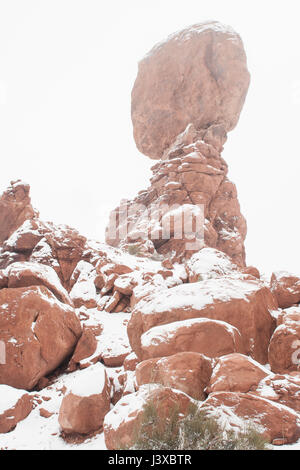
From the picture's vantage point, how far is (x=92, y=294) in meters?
11.7

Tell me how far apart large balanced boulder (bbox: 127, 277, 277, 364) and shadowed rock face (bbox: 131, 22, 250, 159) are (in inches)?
1002

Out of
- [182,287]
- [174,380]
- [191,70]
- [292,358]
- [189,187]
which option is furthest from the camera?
[191,70]

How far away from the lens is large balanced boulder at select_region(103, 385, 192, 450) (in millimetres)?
3207

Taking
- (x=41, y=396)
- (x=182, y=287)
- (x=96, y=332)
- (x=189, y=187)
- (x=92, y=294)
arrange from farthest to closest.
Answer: (x=189, y=187) < (x=92, y=294) < (x=96, y=332) < (x=182, y=287) < (x=41, y=396)

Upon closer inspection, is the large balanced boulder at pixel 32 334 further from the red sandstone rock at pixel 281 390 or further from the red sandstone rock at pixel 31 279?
the red sandstone rock at pixel 281 390

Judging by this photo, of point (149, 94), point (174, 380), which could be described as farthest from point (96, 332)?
point (149, 94)

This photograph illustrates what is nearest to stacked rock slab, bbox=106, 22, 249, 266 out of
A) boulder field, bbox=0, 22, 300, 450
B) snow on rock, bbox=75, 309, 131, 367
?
boulder field, bbox=0, 22, 300, 450

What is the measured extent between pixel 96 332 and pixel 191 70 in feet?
98.5

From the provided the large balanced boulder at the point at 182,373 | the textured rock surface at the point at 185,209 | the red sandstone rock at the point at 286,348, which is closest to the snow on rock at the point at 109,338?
the large balanced boulder at the point at 182,373

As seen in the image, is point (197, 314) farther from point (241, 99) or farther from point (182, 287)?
point (241, 99)

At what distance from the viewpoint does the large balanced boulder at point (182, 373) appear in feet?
12.9

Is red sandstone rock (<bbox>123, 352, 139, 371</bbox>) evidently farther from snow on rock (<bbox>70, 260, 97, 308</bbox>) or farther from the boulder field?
snow on rock (<bbox>70, 260, 97, 308</bbox>)

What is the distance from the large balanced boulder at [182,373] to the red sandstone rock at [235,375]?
0.43ft

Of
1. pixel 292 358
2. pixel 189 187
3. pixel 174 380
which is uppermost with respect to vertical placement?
pixel 189 187
